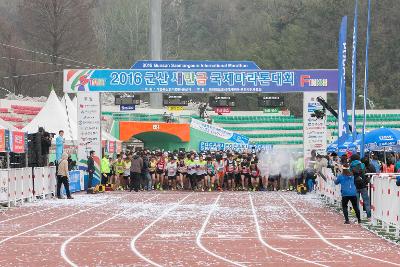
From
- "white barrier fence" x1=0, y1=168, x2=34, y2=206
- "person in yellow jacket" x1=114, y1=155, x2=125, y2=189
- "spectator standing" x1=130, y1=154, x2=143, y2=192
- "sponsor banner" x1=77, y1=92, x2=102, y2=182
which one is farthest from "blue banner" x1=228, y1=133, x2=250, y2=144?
"white barrier fence" x1=0, y1=168, x2=34, y2=206

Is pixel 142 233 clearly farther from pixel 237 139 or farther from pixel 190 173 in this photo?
pixel 237 139

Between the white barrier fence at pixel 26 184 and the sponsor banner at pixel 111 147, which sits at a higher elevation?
the sponsor banner at pixel 111 147

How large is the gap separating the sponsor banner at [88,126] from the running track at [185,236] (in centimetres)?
1143

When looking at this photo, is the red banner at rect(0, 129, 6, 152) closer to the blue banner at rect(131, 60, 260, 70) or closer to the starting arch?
the starting arch

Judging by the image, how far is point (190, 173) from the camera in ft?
143

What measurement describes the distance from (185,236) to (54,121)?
98.3ft

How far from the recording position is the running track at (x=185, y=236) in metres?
16.2

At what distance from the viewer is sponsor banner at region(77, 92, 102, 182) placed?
43.1 metres

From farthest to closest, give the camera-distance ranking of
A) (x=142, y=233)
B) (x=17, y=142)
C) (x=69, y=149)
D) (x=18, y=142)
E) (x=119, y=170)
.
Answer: (x=69, y=149)
(x=119, y=170)
(x=18, y=142)
(x=17, y=142)
(x=142, y=233)

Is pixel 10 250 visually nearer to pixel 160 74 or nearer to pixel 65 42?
pixel 160 74

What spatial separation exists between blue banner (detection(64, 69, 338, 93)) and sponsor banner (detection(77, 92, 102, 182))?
0.42 meters

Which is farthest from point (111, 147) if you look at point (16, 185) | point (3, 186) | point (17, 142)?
point (3, 186)

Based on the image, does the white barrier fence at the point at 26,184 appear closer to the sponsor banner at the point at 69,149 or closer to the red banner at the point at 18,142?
the red banner at the point at 18,142

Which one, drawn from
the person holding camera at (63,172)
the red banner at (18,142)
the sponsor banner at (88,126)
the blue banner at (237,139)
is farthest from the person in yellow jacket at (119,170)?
the blue banner at (237,139)
